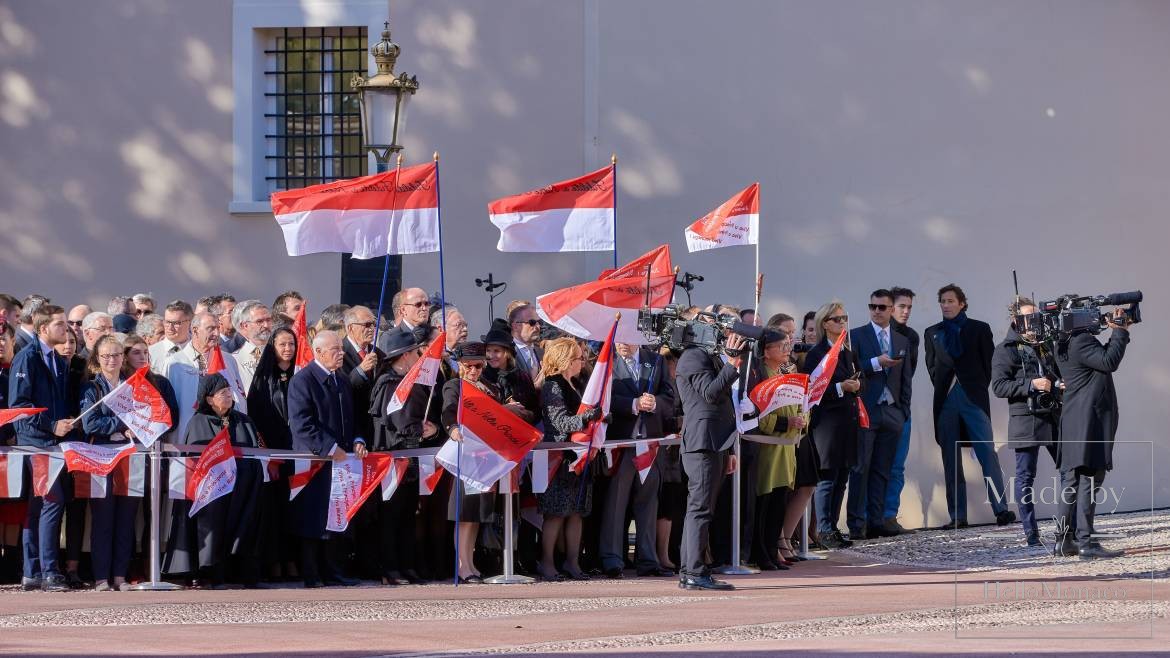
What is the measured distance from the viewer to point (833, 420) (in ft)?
49.0

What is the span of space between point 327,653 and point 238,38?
9.63 meters

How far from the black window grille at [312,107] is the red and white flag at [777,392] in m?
6.00

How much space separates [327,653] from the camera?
930 cm

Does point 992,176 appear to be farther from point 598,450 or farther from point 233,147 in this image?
point 233,147

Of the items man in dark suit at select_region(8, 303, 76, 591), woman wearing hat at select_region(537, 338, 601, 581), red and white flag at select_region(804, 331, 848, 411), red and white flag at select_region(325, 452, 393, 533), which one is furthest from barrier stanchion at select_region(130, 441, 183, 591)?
red and white flag at select_region(804, 331, 848, 411)

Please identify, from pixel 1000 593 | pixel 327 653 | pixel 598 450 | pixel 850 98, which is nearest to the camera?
pixel 327 653

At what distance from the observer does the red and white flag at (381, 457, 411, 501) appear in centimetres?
1264

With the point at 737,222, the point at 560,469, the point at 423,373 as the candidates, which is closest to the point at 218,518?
the point at 423,373

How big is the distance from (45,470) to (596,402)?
385 cm

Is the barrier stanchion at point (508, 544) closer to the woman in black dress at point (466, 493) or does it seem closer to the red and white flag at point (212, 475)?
the woman in black dress at point (466, 493)

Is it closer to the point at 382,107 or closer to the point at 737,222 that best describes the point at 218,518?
the point at 382,107

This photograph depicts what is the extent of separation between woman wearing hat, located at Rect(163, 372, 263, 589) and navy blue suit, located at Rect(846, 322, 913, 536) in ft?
19.1

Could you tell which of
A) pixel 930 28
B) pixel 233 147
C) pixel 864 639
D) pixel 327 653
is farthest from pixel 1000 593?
pixel 233 147

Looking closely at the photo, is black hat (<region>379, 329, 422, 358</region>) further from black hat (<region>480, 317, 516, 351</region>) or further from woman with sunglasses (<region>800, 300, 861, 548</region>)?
woman with sunglasses (<region>800, 300, 861, 548</region>)
